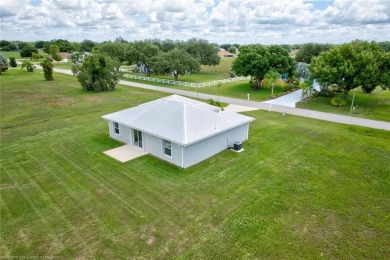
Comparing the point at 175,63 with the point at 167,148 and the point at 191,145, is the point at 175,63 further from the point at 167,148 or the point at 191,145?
the point at 191,145

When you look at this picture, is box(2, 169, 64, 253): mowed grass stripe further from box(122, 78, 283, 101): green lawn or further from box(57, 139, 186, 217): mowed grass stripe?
box(122, 78, 283, 101): green lawn

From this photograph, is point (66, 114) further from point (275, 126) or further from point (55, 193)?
point (275, 126)

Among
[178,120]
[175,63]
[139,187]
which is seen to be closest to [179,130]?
[178,120]

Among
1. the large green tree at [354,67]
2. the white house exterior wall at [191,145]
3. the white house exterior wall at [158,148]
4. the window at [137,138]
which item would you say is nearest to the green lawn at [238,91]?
the large green tree at [354,67]

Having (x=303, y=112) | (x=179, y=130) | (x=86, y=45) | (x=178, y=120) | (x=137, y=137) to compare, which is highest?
(x=86, y=45)

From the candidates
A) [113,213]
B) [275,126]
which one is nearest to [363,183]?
[275,126]

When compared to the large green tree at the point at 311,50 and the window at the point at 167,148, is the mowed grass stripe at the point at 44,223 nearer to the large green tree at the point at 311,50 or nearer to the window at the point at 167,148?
the window at the point at 167,148
